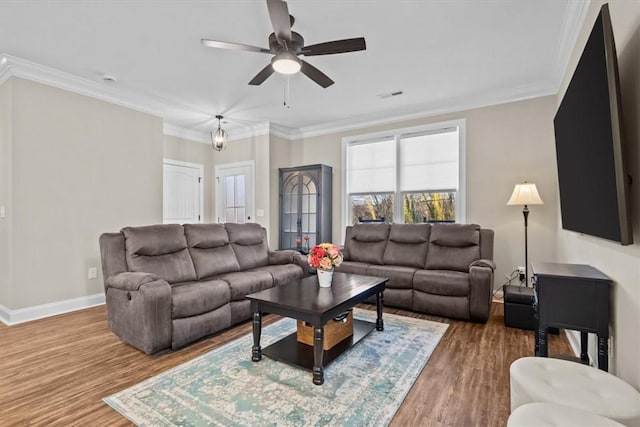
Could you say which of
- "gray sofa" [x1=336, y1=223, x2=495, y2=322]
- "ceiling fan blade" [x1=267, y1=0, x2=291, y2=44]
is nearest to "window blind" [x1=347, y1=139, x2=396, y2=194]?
"gray sofa" [x1=336, y1=223, x2=495, y2=322]

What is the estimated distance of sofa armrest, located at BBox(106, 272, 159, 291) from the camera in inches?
104

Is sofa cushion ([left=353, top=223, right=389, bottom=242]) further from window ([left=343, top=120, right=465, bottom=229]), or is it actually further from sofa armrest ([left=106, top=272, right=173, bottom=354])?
sofa armrest ([left=106, top=272, right=173, bottom=354])

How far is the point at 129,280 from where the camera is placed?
272 centimetres

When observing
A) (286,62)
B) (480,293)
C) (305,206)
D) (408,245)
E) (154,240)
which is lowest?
(480,293)

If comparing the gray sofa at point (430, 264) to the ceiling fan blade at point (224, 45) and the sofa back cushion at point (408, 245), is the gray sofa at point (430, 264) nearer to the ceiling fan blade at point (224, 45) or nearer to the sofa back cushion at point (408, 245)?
the sofa back cushion at point (408, 245)

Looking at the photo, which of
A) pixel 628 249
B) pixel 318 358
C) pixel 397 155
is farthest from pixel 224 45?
pixel 397 155

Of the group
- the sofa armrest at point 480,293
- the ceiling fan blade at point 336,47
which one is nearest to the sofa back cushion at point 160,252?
the ceiling fan blade at point 336,47

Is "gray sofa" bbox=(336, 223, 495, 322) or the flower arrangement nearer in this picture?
the flower arrangement

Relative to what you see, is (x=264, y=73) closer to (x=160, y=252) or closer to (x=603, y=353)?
(x=160, y=252)

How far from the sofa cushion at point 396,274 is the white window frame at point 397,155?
51.1 inches

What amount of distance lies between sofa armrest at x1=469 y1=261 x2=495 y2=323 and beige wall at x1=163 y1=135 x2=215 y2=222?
5165 millimetres

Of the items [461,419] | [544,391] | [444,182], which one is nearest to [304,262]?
[444,182]

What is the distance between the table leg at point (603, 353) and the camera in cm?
171

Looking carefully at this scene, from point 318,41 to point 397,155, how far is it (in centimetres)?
256
